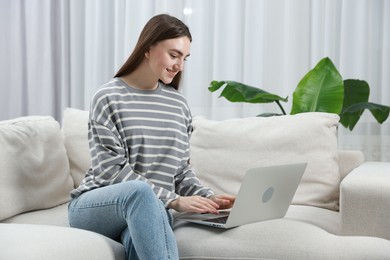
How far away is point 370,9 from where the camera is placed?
3.37m

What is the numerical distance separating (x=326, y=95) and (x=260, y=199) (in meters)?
1.07

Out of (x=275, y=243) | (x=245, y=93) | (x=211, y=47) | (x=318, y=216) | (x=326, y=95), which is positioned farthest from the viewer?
(x=211, y=47)

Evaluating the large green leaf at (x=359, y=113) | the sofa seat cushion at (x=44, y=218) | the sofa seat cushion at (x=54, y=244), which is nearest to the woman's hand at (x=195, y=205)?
the sofa seat cushion at (x=54, y=244)

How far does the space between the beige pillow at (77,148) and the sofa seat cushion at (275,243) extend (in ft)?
2.32

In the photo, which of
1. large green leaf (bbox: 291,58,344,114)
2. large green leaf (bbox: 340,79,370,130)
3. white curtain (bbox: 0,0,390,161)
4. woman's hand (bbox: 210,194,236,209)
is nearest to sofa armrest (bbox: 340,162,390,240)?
woman's hand (bbox: 210,194,236,209)

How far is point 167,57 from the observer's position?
82.5 inches

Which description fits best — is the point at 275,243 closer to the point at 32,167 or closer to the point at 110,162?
the point at 110,162

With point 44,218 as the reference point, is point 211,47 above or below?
above

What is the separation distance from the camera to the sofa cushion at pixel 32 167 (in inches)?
85.9

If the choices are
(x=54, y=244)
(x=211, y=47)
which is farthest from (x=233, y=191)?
(x=211, y=47)

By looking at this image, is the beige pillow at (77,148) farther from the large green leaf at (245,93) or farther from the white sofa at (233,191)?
the large green leaf at (245,93)

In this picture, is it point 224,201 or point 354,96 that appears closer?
point 224,201

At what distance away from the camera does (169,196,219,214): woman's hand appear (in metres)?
1.91

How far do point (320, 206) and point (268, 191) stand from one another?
518mm
